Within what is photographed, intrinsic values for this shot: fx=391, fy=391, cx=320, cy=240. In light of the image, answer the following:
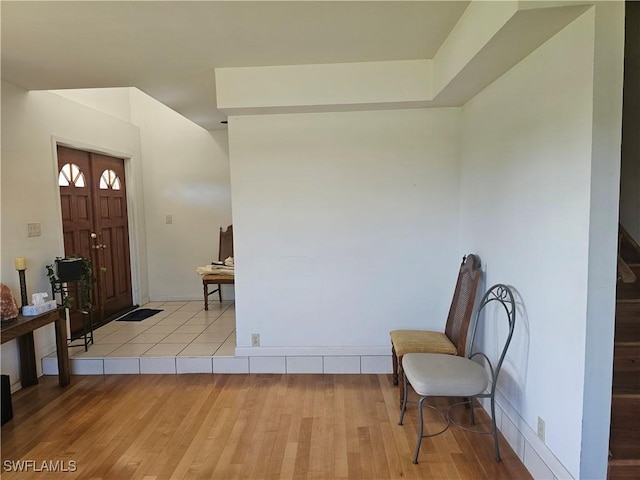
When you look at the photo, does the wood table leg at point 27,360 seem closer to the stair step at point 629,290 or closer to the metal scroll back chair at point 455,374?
the metal scroll back chair at point 455,374

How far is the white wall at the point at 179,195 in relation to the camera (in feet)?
16.0

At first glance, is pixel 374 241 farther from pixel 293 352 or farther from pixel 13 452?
pixel 13 452

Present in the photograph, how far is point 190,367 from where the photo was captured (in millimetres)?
3188

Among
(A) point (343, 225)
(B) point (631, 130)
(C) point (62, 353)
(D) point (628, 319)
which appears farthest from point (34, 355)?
(B) point (631, 130)

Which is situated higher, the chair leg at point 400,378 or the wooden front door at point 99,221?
the wooden front door at point 99,221

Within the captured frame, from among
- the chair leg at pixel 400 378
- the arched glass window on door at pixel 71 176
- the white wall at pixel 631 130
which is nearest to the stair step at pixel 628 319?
the white wall at pixel 631 130

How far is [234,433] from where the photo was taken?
2.36 meters

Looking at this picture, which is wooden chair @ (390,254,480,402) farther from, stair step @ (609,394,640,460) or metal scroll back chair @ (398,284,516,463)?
stair step @ (609,394,640,460)

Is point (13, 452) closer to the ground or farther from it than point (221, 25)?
closer to the ground

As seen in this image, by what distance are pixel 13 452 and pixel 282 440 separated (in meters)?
1.49

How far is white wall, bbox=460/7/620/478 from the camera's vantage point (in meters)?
1.56

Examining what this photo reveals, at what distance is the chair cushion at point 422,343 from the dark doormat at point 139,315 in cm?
294

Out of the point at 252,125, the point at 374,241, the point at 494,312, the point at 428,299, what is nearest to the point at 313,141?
the point at 252,125

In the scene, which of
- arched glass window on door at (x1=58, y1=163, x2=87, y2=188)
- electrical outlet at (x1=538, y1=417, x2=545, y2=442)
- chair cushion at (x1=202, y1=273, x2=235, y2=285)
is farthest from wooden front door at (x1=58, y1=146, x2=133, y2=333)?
electrical outlet at (x1=538, y1=417, x2=545, y2=442)
